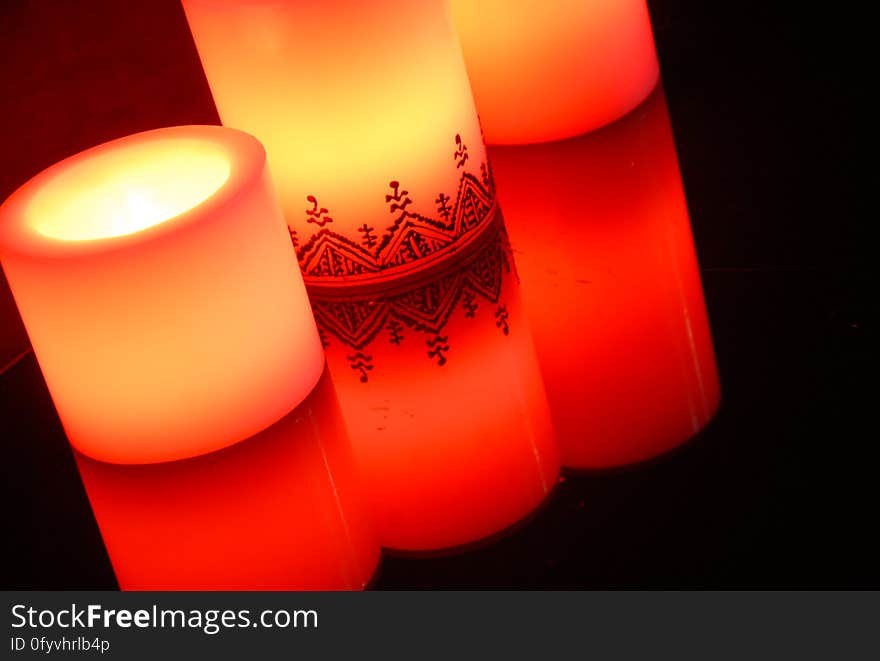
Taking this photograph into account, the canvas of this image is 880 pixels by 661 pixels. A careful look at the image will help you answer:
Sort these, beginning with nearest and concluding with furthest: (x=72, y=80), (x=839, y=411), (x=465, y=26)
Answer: (x=839, y=411) < (x=465, y=26) < (x=72, y=80)

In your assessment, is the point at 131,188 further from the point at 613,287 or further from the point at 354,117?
the point at 613,287

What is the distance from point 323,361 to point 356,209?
0.10 meters

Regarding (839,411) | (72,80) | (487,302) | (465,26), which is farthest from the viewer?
(72,80)

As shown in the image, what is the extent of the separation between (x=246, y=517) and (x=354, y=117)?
0.26 meters

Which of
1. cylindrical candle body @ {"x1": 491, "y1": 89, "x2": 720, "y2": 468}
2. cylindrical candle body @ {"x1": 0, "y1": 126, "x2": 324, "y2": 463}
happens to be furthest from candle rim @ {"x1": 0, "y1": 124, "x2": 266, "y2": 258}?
cylindrical candle body @ {"x1": 491, "y1": 89, "x2": 720, "y2": 468}

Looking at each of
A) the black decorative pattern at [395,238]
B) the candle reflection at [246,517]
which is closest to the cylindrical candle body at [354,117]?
the black decorative pattern at [395,238]

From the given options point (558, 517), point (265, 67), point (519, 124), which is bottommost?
point (558, 517)

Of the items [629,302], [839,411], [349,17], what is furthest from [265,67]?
[839,411]

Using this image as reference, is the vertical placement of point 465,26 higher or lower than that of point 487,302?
higher

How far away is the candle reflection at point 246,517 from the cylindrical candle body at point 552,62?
383 millimetres

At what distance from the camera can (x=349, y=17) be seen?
0.99m

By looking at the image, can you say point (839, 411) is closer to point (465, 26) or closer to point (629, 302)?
point (629, 302)

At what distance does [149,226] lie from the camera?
0.94 metres

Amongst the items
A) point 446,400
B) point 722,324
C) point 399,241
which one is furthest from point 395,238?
point 722,324
